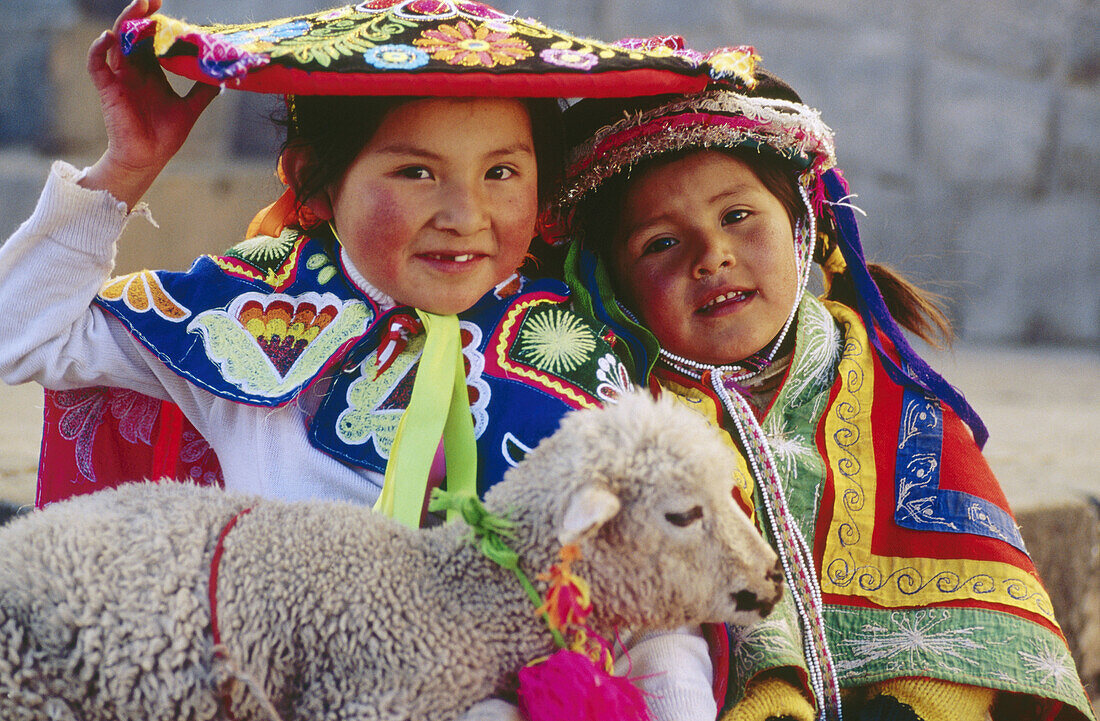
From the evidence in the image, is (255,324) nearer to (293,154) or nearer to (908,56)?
(293,154)

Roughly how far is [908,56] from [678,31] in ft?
3.21

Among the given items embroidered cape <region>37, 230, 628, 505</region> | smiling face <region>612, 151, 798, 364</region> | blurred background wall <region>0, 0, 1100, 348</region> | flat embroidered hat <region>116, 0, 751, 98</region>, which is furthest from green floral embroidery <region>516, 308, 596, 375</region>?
blurred background wall <region>0, 0, 1100, 348</region>

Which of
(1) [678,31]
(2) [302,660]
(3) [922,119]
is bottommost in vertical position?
(2) [302,660]

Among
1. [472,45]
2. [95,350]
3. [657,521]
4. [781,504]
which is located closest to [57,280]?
[95,350]

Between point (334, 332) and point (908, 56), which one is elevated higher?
point (908, 56)

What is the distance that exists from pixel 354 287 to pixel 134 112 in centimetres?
36

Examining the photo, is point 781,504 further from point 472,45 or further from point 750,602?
point 472,45

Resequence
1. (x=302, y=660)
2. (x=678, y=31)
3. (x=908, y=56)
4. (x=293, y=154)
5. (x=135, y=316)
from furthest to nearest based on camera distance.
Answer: (x=908, y=56)
(x=678, y=31)
(x=293, y=154)
(x=135, y=316)
(x=302, y=660)

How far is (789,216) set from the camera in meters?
1.61

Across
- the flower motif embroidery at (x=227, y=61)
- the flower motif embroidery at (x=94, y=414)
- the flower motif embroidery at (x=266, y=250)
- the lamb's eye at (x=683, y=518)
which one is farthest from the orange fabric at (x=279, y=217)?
the lamb's eye at (x=683, y=518)

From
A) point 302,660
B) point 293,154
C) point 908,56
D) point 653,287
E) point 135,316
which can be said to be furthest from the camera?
point 908,56

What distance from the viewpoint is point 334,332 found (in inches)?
52.4

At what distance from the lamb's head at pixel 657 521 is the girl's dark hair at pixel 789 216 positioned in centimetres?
67

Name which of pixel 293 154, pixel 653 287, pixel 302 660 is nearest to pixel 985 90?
pixel 653 287
